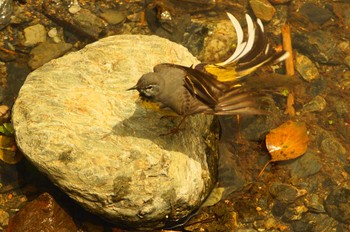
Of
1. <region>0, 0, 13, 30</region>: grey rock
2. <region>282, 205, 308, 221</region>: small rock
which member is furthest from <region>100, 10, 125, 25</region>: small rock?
<region>282, 205, 308, 221</region>: small rock

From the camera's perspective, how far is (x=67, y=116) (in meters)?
4.96

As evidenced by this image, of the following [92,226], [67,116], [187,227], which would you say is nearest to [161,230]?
[187,227]

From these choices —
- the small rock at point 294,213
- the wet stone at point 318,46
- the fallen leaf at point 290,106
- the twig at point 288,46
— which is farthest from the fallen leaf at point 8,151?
the wet stone at point 318,46

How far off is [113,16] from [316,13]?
3206mm

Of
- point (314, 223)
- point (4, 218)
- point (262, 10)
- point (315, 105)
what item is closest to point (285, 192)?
point (314, 223)

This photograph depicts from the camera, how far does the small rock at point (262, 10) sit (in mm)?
7473

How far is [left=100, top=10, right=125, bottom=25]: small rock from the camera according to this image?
23.4 ft

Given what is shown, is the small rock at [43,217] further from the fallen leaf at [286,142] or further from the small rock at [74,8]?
the small rock at [74,8]

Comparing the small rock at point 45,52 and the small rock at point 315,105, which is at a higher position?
the small rock at point 45,52

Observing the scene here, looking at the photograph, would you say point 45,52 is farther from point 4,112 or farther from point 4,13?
point 4,112

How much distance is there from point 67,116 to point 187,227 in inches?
77.7

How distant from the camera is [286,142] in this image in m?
6.25

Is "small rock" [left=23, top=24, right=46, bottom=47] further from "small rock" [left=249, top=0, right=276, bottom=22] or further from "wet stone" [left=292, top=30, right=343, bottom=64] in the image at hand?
"wet stone" [left=292, top=30, right=343, bottom=64]

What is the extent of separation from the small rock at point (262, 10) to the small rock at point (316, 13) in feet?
1.80
